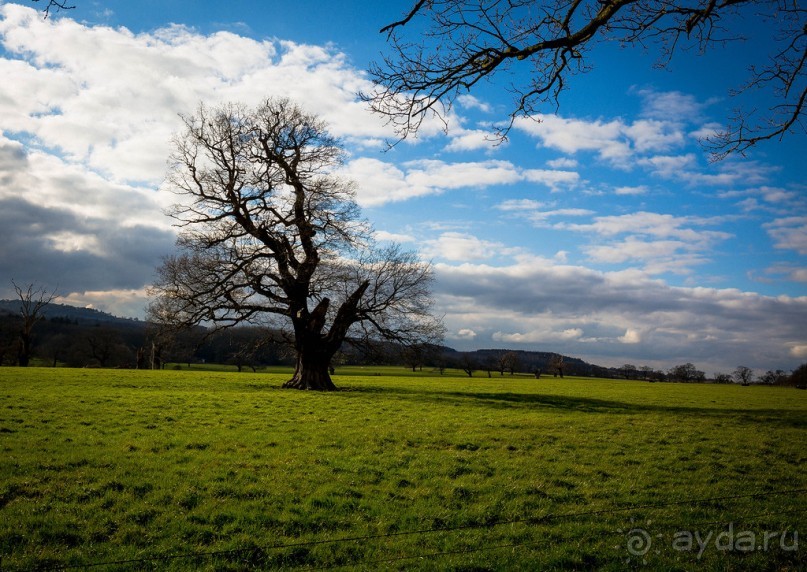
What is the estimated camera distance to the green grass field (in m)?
6.31

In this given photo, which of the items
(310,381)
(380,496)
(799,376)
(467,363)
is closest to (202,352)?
(467,363)

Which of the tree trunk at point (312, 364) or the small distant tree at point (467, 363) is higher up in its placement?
the tree trunk at point (312, 364)

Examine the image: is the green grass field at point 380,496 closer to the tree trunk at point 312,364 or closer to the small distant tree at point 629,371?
the tree trunk at point 312,364

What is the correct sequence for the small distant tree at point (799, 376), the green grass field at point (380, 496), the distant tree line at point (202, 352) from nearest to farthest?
the green grass field at point (380, 496) < the distant tree line at point (202, 352) < the small distant tree at point (799, 376)

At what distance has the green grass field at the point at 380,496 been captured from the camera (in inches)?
248

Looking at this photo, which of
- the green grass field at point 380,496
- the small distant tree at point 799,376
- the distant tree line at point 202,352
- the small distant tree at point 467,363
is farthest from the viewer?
the small distant tree at point 467,363

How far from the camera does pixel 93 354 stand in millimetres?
89625

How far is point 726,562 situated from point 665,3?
784 cm

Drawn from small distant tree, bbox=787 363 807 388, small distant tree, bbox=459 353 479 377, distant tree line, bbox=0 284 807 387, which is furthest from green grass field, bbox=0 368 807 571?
small distant tree, bbox=787 363 807 388

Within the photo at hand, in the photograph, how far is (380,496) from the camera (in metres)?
8.48

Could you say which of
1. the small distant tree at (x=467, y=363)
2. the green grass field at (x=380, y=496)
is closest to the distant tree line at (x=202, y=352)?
the small distant tree at (x=467, y=363)

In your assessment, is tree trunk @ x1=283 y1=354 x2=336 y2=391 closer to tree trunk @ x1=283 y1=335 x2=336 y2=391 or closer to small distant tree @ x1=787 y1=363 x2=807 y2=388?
tree trunk @ x1=283 y1=335 x2=336 y2=391

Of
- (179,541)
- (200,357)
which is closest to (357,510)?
(179,541)

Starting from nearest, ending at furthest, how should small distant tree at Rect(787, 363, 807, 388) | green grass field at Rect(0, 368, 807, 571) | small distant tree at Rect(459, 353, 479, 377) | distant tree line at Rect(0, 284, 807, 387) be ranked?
green grass field at Rect(0, 368, 807, 571) < distant tree line at Rect(0, 284, 807, 387) < small distant tree at Rect(787, 363, 807, 388) < small distant tree at Rect(459, 353, 479, 377)
